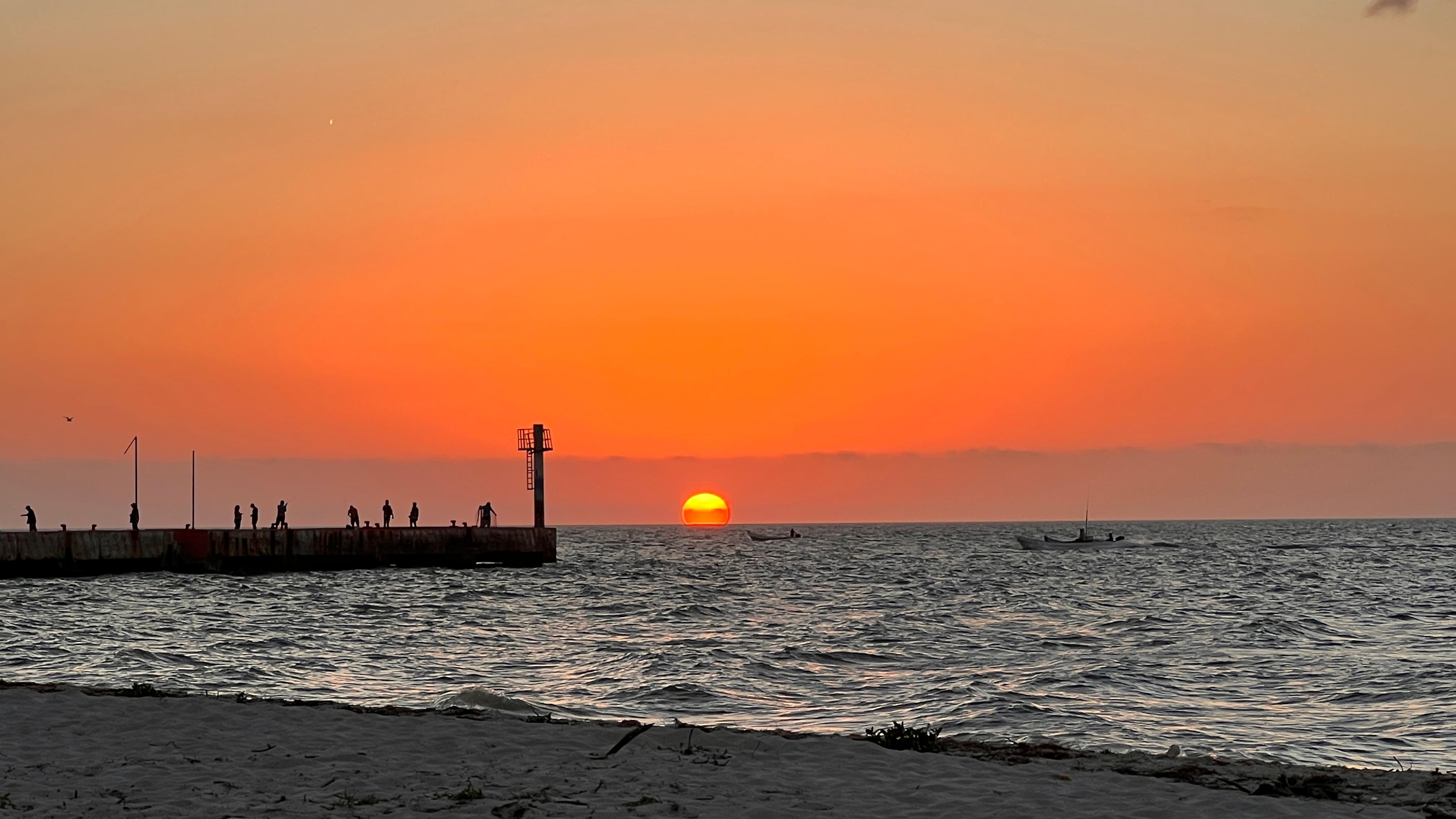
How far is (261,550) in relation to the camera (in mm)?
70625

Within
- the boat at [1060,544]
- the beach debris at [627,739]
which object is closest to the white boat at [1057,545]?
the boat at [1060,544]

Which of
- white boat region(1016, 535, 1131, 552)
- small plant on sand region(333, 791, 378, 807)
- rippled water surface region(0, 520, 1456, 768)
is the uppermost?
small plant on sand region(333, 791, 378, 807)

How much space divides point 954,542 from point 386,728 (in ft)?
557

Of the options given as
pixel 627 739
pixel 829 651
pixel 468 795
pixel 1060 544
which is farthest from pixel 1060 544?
pixel 468 795

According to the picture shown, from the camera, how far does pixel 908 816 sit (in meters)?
9.99

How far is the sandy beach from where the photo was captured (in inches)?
397

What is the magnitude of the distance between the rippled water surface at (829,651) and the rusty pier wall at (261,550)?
5.41 ft

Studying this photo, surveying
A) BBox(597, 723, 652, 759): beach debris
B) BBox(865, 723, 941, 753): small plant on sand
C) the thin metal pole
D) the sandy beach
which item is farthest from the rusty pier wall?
BBox(865, 723, 941, 753): small plant on sand

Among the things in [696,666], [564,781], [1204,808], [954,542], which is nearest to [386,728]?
[564,781]

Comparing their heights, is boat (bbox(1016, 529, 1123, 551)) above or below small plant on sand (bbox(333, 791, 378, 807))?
below

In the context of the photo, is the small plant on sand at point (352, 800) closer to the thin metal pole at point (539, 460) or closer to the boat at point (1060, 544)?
the thin metal pole at point (539, 460)

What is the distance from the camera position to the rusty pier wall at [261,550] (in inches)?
2458

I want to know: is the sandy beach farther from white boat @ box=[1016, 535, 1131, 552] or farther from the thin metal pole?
white boat @ box=[1016, 535, 1131, 552]

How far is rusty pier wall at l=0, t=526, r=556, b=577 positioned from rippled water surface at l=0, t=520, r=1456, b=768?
1.65 m
